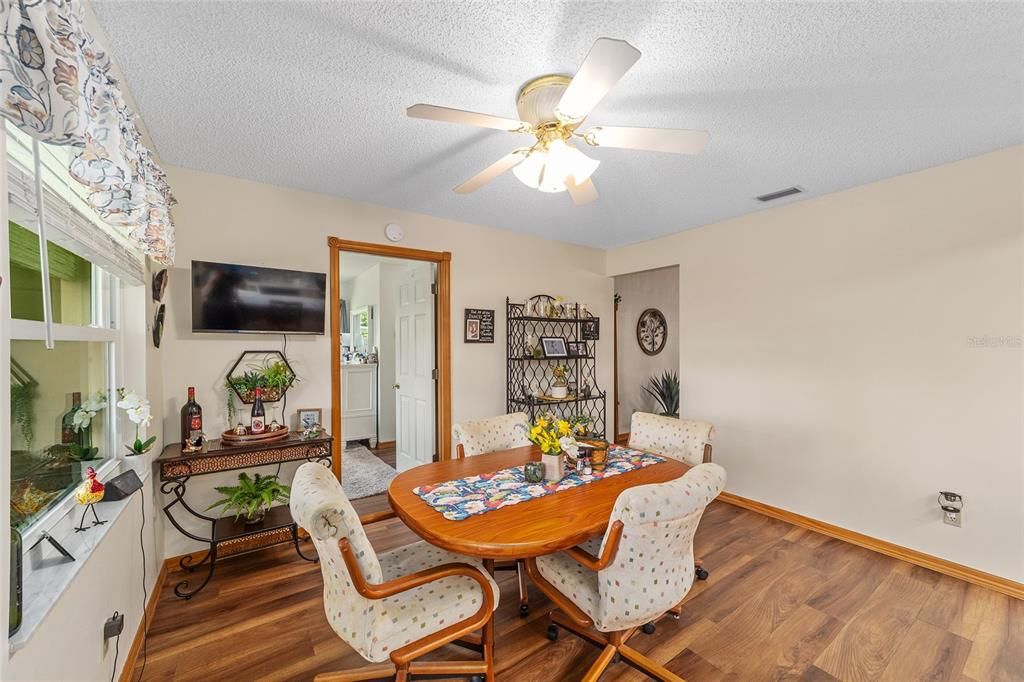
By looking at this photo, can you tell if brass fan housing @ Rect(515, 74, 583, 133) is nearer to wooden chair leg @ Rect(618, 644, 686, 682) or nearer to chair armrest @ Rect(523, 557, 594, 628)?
chair armrest @ Rect(523, 557, 594, 628)

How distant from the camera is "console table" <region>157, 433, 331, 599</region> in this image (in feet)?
7.77

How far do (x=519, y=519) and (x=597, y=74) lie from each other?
1.56 metres

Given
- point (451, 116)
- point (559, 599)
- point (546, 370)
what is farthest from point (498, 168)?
point (546, 370)

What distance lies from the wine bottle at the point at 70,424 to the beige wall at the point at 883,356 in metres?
4.10

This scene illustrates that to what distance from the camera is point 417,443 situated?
4191mm

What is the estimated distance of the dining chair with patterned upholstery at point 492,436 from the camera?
8.86ft

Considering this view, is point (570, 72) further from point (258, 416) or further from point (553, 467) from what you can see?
point (258, 416)

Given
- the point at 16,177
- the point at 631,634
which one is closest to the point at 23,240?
the point at 16,177

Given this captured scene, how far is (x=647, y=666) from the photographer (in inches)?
70.1

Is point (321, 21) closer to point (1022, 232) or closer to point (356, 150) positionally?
point (356, 150)

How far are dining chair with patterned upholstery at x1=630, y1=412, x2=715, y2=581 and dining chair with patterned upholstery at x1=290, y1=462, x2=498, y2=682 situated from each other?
60.9 inches

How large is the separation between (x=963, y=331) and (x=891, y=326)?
338 mm

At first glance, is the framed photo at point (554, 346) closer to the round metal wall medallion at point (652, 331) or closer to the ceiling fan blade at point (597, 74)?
the round metal wall medallion at point (652, 331)

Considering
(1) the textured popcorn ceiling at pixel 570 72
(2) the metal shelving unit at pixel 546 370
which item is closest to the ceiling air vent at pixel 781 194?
(1) the textured popcorn ceiling at pixel 570 72
